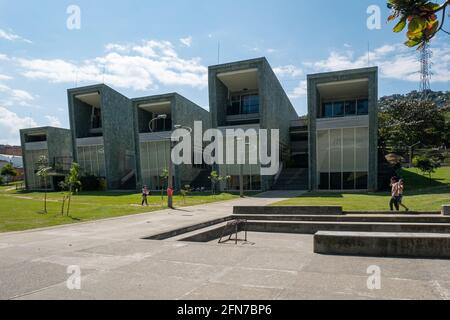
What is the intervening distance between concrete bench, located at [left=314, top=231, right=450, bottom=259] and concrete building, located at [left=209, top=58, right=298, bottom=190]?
2214 centimetres

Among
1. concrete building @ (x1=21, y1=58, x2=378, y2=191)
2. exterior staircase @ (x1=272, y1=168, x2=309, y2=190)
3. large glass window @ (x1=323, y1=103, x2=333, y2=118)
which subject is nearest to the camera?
concrete building @ (x1=21, y1=58, x2=378, y2=191)

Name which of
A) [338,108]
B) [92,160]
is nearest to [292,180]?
[338,108]

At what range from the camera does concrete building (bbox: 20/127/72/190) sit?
46.2 m

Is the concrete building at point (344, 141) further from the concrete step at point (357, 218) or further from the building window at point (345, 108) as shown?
the concrete step at point (357, 218)

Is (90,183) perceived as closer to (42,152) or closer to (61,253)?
(42,152)

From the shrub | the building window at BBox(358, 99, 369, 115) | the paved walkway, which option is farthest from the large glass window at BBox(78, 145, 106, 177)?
the building window at BBox(358, 99, 369, 115)

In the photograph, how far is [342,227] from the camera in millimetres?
10312

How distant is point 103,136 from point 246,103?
19.7 m

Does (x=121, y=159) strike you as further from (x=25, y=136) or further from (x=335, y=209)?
(x=335, y=209)

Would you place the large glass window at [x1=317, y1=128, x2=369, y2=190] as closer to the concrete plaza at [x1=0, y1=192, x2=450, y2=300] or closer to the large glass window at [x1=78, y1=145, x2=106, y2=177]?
the concrete plaza at [x1=0, y1=192, x2=450, y2=300]

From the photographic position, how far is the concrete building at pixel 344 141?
1144 inches

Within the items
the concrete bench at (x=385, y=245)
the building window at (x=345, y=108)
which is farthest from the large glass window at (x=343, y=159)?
the concrete bench at (x=385, y=245)

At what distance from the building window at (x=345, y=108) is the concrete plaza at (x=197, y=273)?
31.1 m
